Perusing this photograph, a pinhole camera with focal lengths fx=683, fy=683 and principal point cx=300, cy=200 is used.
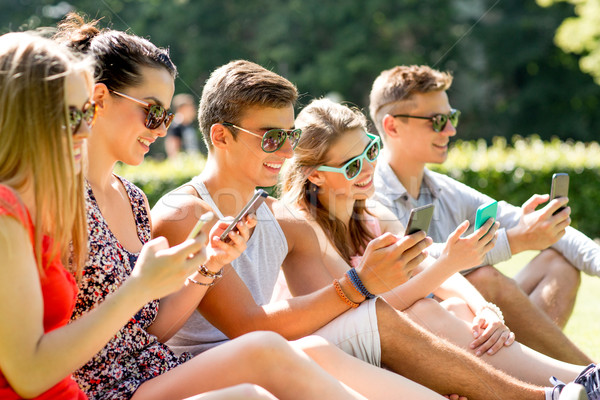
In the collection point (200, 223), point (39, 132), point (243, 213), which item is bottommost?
point (243, 213)

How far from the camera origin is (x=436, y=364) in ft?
9.72

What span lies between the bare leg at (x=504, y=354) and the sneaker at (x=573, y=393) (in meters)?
0.33

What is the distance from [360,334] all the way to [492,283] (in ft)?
4.50

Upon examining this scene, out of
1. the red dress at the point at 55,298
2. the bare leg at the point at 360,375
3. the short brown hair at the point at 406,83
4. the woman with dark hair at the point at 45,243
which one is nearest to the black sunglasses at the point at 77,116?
the woman with dark hair at the point at 45,243

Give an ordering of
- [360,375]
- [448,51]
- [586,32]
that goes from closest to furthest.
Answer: [360,375]
[586,32]
[448,51]

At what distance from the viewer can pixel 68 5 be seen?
3009cm

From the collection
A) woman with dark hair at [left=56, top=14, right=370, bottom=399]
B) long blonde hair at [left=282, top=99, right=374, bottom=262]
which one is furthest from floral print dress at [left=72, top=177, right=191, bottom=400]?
long blonde hair at [left=282, top=99, right=374, bottom=262]

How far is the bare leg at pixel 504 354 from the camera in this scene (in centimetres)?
323

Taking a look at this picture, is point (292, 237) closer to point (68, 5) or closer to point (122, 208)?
point (122, 208)

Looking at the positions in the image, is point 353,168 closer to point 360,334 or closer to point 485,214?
point 485,214

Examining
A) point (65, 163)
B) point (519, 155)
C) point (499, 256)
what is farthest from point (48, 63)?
point (519, 155)

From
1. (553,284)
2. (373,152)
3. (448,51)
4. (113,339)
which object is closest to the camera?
(113,339)

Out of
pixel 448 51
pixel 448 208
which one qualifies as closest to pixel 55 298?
pixel 448 208

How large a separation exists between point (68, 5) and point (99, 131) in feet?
98.2
